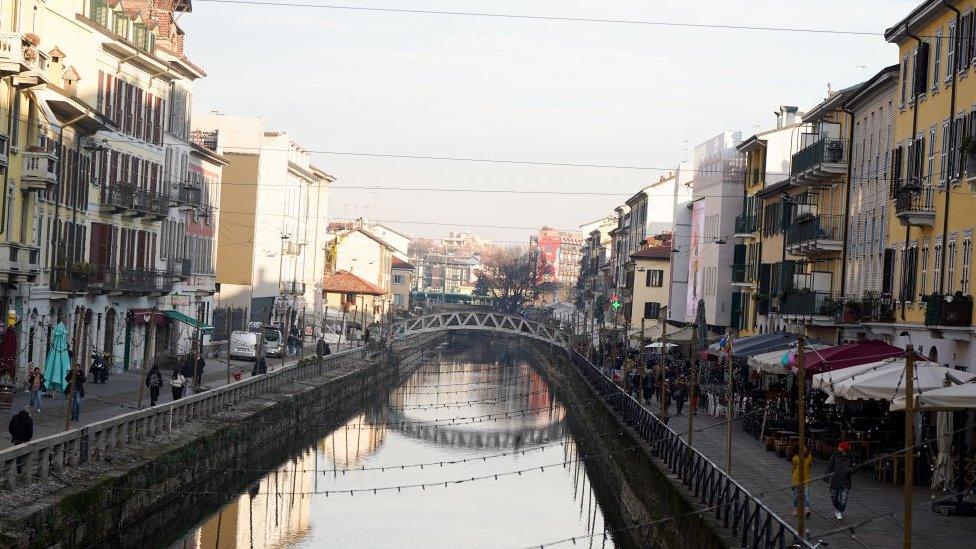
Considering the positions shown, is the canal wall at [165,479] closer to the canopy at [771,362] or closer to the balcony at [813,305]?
the canopy at [771,362]

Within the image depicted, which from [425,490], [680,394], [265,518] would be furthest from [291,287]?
[265,518]

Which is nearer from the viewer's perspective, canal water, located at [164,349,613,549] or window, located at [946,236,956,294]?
window, located at [946,236,956,294]

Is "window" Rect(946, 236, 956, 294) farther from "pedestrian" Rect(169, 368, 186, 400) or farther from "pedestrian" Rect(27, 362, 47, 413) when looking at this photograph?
"pedestrian" Rect(27, 362, 47, 413)

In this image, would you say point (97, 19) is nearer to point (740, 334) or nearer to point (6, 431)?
point (6, 431)

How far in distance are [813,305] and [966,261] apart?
17870 millimetres

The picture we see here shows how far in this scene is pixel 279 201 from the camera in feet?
336

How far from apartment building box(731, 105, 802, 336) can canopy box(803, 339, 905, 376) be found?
29.7m

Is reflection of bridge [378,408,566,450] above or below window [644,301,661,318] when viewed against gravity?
below

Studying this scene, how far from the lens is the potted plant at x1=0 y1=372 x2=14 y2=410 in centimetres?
3741

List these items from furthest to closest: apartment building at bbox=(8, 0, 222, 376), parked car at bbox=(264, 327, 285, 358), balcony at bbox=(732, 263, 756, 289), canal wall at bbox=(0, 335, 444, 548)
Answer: parked car at bbox=(264, 327, 285, 358) → balcony at bbox=(732, 263, 756, 289) → apartment building at bbox=(8, 0, 222, 376) → canal wall at bbox=(0, 335, 444, 548)

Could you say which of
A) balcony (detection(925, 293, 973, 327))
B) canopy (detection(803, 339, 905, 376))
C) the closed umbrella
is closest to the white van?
the closed umbrella

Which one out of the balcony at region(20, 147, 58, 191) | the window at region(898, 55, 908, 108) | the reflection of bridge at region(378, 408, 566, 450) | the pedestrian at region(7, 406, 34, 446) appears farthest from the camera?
the reflection of bridge at region(378, 408, 566, 450)

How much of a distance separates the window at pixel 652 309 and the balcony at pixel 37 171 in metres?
65.9

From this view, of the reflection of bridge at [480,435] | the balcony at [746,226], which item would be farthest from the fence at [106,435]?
the balcony at [746,226]
